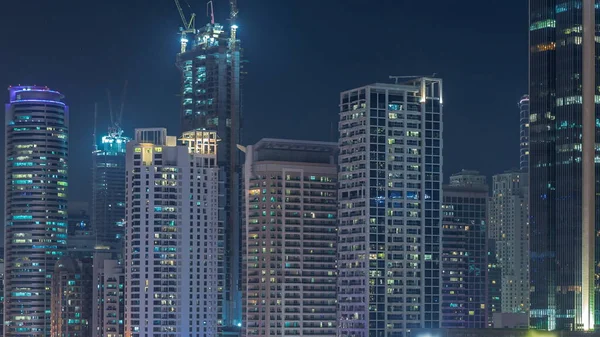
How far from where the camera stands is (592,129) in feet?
612

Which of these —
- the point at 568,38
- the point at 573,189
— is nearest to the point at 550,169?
the point at 573,189

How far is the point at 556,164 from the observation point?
7436 inches

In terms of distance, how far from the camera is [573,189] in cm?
18625

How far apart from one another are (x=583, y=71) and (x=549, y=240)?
21.7 m

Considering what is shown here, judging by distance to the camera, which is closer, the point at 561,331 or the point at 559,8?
the point at 561,331

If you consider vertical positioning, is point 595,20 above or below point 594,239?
above

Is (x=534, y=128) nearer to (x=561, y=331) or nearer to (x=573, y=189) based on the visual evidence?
(x=573, y=189)

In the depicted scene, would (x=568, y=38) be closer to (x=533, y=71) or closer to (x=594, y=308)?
(x=533, y=71)

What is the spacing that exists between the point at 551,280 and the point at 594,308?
6905 millimetres

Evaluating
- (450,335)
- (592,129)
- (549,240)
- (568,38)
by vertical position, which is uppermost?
(568,38)

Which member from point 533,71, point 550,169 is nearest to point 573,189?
point 550,169

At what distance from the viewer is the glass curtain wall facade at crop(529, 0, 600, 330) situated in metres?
185

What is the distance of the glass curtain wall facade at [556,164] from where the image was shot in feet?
608

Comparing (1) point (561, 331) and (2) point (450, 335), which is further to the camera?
(2) point (450, 335)
